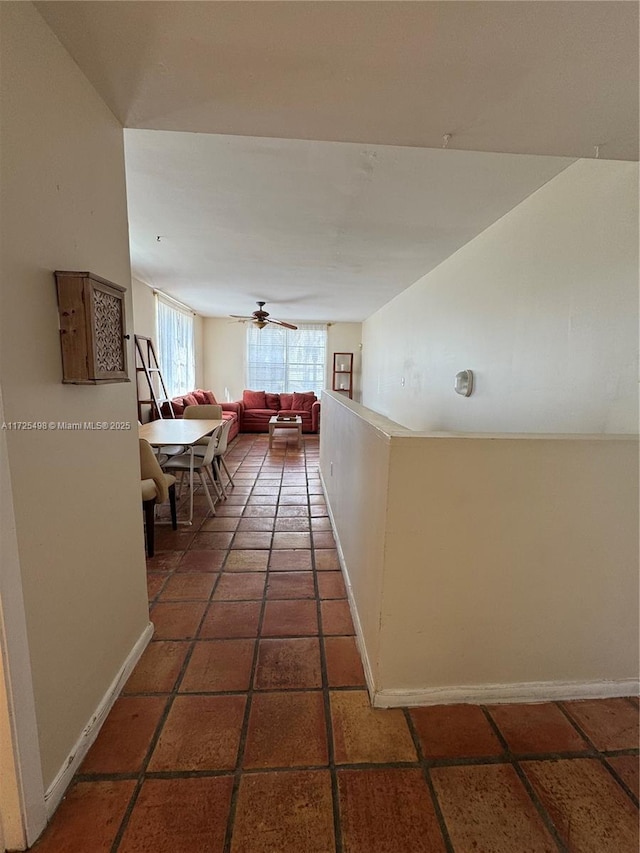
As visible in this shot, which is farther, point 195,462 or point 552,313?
point 195,462

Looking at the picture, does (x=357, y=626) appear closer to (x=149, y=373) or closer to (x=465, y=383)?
(x=465, y=383)

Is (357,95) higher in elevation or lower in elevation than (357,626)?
higher

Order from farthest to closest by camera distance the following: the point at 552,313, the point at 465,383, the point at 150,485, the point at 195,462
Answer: the point at 195,462, the point at 465,383, the point at 150,485, the point at 552,313

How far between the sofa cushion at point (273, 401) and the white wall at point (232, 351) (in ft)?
2.95

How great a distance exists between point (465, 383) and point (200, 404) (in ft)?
14.8

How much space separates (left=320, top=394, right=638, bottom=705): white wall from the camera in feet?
4.13

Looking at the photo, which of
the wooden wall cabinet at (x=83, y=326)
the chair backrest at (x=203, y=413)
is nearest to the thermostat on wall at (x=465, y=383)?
the wooden wall cabinet at (x=83, y=326)

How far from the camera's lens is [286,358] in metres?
8.14

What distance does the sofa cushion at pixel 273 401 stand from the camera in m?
7.51

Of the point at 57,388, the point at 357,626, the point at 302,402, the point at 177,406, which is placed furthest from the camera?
the point at 302,402

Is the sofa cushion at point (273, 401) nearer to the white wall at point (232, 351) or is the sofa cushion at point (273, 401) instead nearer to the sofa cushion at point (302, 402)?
the sofa cushion at point (302, 402)

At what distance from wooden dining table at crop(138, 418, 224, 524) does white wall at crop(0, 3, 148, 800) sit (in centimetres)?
143

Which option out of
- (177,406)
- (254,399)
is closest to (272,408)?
(254,399)

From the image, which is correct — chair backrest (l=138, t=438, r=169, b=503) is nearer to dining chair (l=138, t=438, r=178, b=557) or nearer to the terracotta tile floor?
dining chair (l=138, t=438, r=178, b=557)
